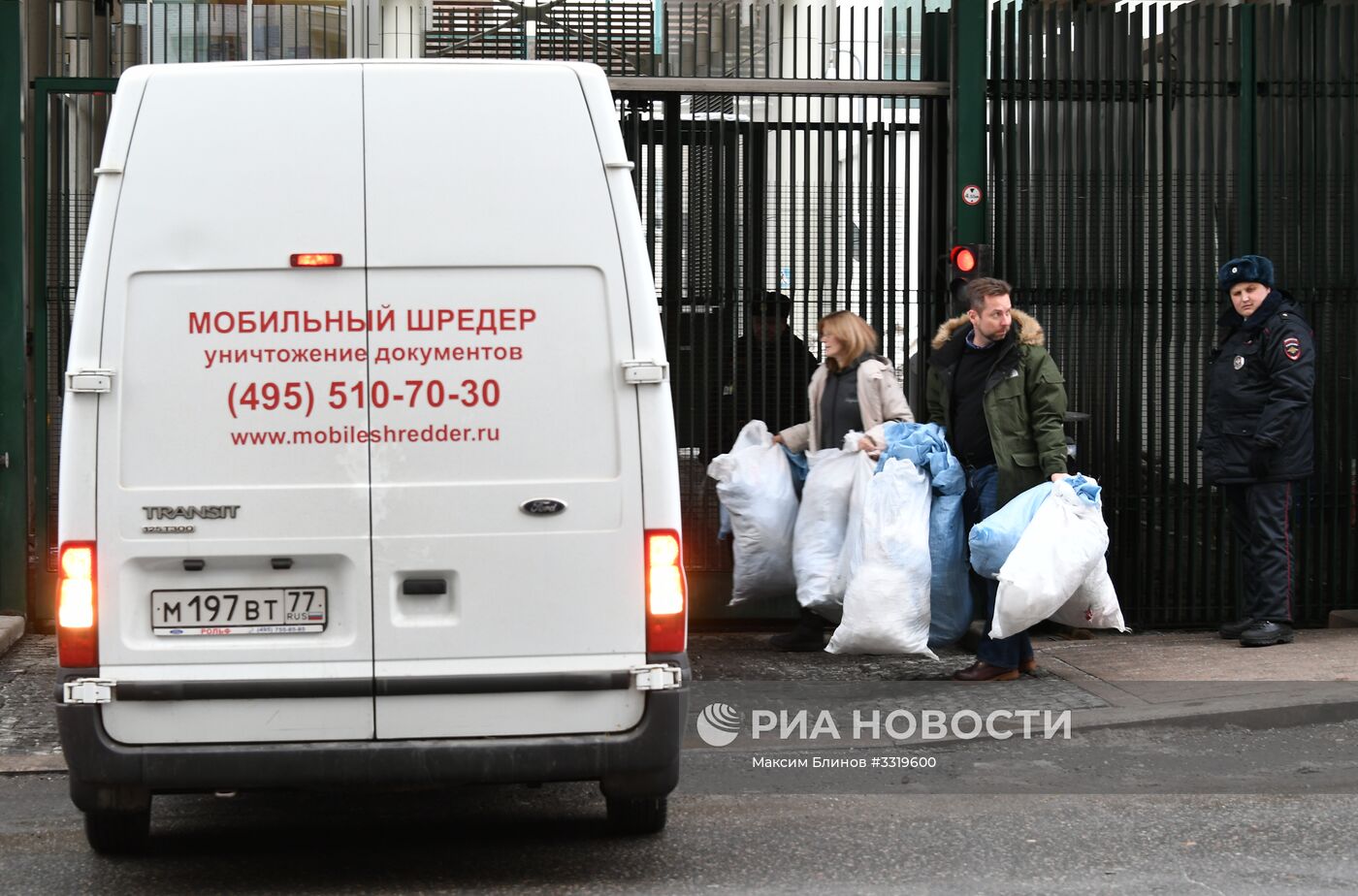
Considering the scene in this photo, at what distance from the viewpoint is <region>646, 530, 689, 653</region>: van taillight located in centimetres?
479

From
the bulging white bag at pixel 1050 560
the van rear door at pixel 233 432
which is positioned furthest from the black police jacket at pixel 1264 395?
the van rear door at pixel 233 432

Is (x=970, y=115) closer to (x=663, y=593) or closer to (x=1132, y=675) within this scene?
(x=1132, y=675)

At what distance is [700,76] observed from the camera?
9117 mm

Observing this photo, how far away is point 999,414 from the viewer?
763 cm

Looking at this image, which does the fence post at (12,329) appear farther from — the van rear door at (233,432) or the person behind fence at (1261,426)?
the person behind fence at (1261,426)

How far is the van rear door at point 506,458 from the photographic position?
4770mm

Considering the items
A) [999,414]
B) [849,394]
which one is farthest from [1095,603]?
[849,394]

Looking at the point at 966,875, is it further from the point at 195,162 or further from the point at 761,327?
the point at 761,327

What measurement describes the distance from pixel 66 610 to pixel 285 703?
0.63 meters

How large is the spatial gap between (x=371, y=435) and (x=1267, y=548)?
5.32 meters

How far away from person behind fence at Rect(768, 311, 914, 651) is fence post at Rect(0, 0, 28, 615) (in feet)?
12.5

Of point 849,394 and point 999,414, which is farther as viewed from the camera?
point 849,394

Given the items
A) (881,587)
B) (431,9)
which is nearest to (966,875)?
(881,587)

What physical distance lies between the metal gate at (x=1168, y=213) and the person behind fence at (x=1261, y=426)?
1.85 ft
